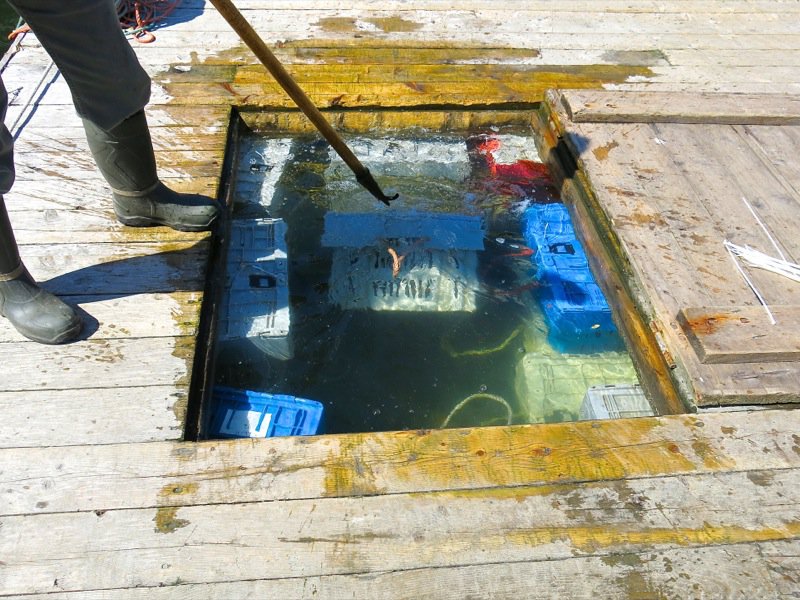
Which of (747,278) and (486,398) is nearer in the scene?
(747,278)

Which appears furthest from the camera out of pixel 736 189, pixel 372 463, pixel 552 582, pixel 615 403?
pixel 736 189

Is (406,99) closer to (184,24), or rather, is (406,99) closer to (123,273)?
(184,24)

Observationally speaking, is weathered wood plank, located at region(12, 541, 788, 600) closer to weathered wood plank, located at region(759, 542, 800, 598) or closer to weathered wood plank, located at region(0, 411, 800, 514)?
weathered wood plank, located at region(759, 542, 800, 598)

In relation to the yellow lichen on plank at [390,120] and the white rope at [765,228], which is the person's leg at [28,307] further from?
the white rope at [765,228]

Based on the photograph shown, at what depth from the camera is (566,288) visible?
297 centimetres

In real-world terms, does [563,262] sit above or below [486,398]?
above

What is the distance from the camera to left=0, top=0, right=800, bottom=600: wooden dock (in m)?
1.64

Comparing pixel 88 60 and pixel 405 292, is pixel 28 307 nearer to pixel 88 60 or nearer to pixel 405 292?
pixel 88 60

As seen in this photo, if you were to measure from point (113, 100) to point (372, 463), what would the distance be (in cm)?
159

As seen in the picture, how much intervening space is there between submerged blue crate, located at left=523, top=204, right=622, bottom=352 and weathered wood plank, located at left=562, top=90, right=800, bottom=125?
0.56 metres

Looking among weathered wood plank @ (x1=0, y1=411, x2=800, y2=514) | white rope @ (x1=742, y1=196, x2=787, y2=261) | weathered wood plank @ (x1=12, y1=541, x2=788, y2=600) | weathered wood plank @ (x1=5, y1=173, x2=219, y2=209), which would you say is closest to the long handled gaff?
weathered wood plank @ (x1=5, y1=173, x2=219, y2=209)

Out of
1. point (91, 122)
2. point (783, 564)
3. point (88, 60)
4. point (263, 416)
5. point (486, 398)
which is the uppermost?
point (88, 60)

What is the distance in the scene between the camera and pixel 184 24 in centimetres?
415

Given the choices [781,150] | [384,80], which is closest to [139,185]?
[384,80]
